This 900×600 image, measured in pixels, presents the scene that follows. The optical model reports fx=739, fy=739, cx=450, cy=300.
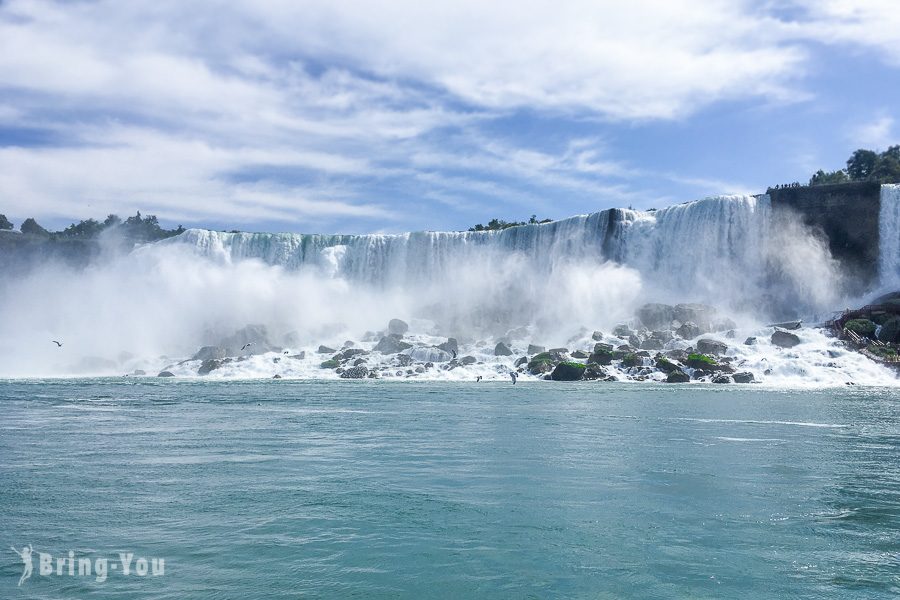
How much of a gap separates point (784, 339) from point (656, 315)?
23.6ft

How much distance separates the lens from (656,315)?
3638cm

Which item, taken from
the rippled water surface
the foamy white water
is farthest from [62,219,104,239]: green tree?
the rippled water surface

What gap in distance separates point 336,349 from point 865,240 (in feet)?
88.7

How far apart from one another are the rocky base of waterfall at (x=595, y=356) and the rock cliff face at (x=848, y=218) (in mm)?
6108

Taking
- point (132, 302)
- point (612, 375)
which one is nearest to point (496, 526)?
point (612, 375)

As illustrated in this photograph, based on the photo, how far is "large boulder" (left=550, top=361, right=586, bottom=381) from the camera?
29422 millimetres

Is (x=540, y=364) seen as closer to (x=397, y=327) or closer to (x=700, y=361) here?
(x=700, y=361)

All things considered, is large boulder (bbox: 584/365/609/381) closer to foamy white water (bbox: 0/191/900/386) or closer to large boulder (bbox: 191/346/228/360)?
foamy white water (bbox: 0/191/900/386)

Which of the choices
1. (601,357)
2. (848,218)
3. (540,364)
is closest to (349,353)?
(540,364)

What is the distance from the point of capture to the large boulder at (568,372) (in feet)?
96.5

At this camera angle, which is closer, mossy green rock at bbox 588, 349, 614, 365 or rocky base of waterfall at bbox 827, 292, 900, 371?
rocky base of waterfall at bbox 827, 292, 900, 371

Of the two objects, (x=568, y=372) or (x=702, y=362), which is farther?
(x=568, y=372)

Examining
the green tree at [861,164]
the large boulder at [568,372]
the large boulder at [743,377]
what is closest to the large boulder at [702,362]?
the large boulder at [743,377]

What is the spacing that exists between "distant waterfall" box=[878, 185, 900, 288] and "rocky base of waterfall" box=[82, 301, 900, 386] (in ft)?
18.5
